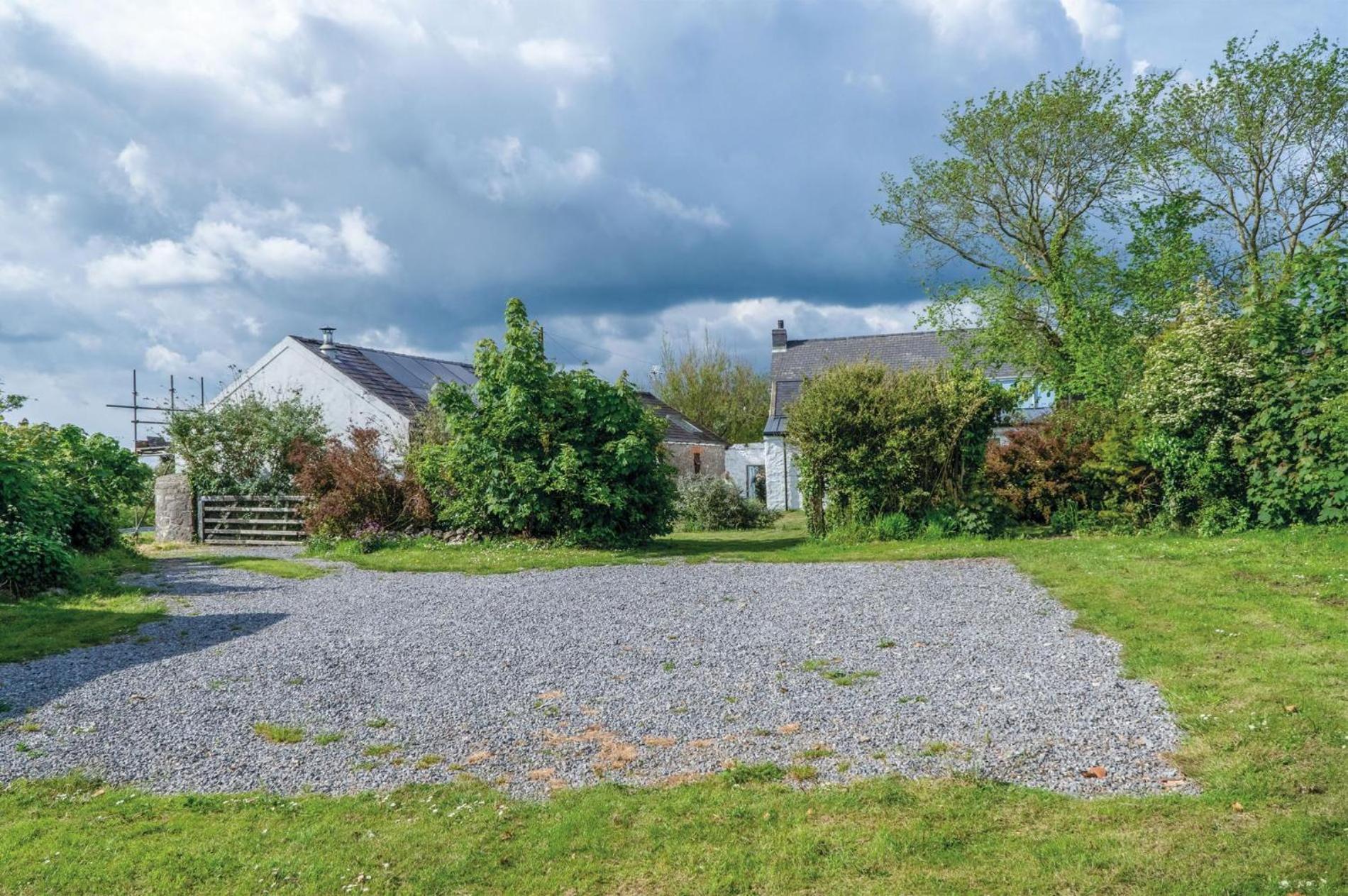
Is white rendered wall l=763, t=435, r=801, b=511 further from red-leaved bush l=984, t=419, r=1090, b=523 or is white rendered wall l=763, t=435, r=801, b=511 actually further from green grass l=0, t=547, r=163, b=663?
green grass l=0, t=547, r=163, b=663

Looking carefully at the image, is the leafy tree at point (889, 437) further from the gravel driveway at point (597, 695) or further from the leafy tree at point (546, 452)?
the gravel driveway at point (597, 695)

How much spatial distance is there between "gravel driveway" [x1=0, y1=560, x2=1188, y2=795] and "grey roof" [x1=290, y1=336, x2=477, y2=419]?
14.9 meters

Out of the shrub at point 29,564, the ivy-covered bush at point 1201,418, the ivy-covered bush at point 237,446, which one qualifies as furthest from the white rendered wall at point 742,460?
the shrub at point 29,564

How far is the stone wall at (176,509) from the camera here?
2153 cm

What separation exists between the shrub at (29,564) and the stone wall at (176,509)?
9338mm

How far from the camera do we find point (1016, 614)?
9.32 m

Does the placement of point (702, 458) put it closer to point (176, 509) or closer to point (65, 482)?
point (176, 509)

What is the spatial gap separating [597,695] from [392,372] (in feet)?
76.8

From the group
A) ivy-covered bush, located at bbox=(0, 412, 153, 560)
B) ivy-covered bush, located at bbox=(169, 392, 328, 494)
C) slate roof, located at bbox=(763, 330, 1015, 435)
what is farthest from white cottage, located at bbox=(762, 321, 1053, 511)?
ivy-covered bush, located at bbox=(0, 412, 153, 560)

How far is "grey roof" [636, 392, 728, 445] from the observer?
34.5 meters

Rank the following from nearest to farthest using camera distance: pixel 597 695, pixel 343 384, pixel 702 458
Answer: pixel 597 695 < pixel 343 384 < pixel 702 458

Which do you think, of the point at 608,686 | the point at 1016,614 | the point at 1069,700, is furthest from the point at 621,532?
the point at 1069,700

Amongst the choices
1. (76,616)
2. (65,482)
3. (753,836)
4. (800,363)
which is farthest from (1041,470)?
(800,363)

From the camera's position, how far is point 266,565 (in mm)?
15289
